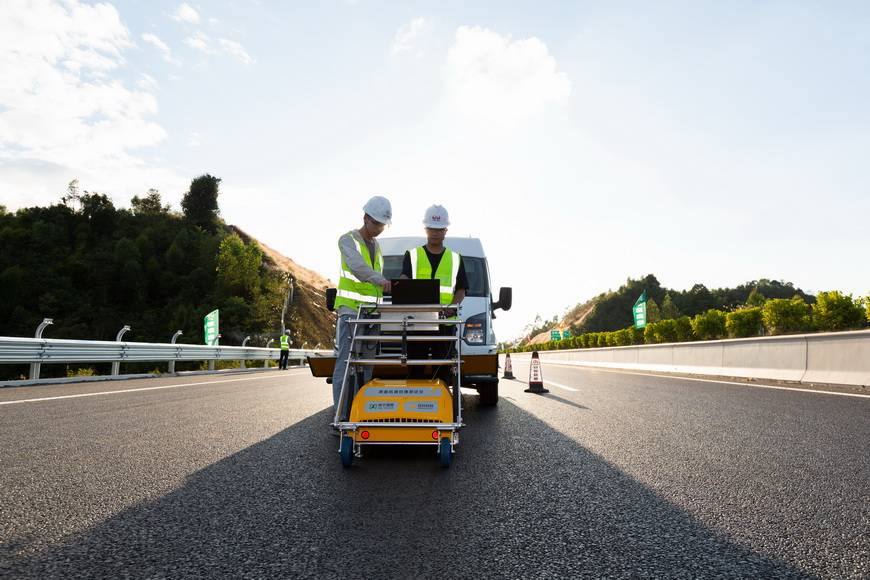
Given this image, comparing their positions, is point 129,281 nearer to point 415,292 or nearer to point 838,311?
point 838,311

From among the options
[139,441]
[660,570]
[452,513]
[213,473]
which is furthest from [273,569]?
[139,441]

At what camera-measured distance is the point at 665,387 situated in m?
12.0

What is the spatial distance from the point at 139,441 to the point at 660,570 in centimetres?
450

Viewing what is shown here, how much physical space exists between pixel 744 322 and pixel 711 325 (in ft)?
9.39

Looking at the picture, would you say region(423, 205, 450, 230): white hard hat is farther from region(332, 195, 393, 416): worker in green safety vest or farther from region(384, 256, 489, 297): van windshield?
region(384, 256, 489, 297): van windshield

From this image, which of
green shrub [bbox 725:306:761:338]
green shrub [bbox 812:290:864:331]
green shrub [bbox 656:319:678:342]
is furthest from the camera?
green shrub [bbox 656:319:678:342]

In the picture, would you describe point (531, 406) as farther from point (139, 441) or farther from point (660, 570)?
point (660, 570)

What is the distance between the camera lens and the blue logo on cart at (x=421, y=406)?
4477mm

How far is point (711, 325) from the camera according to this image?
77.0 feet

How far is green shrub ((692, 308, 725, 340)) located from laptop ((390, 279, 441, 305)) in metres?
20.7

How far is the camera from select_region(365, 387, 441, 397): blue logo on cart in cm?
456

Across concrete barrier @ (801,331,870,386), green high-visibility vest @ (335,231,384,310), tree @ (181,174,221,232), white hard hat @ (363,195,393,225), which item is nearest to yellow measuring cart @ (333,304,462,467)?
green high-visibility vest @ (335,231,384,310)

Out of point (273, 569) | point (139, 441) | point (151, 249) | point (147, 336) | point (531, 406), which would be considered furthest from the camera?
point (151, 249)

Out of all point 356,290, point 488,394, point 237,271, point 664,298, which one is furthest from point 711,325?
point 664,298
